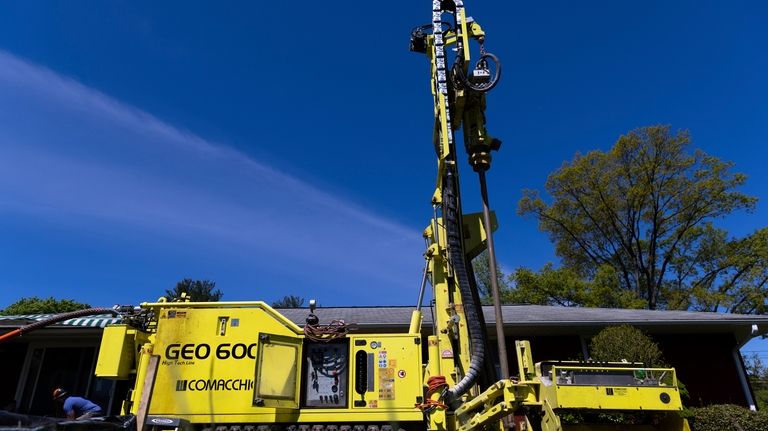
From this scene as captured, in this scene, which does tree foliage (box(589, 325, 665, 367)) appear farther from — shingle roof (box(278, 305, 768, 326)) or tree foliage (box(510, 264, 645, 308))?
tree foliage (box(510, 264, 645, 308))

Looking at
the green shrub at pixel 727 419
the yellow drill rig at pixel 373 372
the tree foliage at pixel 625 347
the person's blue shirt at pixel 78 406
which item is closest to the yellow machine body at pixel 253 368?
the yellow drill rig at pixel 373 372

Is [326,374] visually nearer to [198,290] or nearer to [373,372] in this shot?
[373,372]

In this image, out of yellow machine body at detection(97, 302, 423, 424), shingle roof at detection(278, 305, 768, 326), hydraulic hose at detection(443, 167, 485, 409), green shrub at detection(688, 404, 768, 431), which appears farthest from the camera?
shingle roof at detection(278, 305, 768, 326)

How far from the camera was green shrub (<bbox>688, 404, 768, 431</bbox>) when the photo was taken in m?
9.76

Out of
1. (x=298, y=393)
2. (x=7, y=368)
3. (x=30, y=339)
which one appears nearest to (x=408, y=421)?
(x=298, y=393)

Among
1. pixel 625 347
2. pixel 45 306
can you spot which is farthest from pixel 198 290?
pixel 625 347

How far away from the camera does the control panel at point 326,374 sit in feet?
20.1

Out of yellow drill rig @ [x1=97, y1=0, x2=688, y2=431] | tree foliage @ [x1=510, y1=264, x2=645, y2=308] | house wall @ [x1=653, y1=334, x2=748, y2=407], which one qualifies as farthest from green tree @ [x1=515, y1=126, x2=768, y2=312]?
yellow drill rig @ [x1=97, y1=0, x2=688, y2=431]

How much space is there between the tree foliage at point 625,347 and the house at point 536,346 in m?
0.67

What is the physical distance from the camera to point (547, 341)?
43.9ft

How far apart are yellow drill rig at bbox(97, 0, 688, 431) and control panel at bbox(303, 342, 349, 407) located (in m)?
0.01

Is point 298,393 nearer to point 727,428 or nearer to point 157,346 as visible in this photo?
point 157,346

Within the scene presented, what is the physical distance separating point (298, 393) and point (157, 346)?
204cm

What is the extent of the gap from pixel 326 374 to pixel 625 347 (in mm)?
8127
